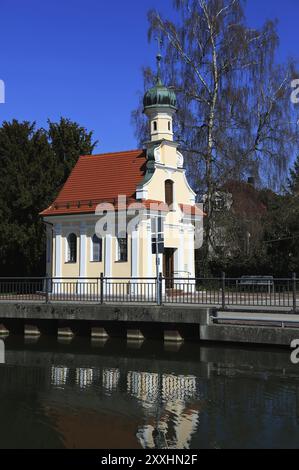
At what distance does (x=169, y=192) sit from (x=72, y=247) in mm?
5668

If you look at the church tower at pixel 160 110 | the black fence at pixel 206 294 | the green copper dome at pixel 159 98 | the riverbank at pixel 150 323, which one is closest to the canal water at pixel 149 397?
the riverbank at pixel 150 323

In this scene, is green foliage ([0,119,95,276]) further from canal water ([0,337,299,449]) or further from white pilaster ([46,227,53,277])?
canal water ([0,337,299,449])

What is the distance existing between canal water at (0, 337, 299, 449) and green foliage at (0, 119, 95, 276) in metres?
15.2

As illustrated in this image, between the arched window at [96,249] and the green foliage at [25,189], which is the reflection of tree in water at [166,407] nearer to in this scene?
the arched window at [96,249]

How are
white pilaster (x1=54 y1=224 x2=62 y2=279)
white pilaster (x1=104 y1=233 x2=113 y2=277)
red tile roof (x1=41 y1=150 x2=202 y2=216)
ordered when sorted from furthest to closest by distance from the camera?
Answer: white pilaster (x1=54 y1=224 x2=62 y2=279)
red tile roof (x1=41 y1=150 x2=202 y2=216)
white pilaster (x1=104 y1=233 x2=113 y2=277)

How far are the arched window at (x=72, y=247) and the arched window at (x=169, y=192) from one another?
5.02m

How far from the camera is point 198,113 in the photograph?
33.5m

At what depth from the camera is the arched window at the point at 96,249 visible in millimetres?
27875

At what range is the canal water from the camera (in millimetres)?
9797

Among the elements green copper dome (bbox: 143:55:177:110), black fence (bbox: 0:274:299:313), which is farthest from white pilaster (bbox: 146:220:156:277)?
green copper dome (bbox: 143:55:177:110)
